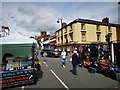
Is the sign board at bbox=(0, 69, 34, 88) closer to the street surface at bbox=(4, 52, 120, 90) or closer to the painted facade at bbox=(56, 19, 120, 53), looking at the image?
the street surface at bbox=(4, 52, 120, 90)

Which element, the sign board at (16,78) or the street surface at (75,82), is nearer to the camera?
the street surface at (75,82)

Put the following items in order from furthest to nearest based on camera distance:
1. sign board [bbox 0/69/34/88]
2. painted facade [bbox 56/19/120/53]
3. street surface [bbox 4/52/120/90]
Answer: painted facade [bbox 56/19/120/53] → sign board [bbox 0/69/34/88] → street surface [bbox 4/52/120/90]

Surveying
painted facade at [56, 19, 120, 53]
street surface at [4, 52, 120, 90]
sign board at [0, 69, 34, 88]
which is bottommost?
street surface at [4, 52, 120, 90]

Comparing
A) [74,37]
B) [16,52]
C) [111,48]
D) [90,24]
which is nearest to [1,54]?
[16,52]

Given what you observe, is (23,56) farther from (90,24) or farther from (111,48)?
(90,24)

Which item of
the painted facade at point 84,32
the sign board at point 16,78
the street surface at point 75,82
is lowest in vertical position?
the street surface at point 75,82

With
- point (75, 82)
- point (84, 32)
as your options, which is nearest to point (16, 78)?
point (75, 82)

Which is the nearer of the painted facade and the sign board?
the sign board

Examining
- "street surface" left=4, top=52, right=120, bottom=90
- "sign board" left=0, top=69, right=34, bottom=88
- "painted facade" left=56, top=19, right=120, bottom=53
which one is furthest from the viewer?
"painted facade" left=56, top=19, right=120, bottom=53

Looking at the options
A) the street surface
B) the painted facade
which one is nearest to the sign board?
the street surface

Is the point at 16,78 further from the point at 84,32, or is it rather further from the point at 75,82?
the point at 84,32

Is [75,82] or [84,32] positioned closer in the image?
[75,82]

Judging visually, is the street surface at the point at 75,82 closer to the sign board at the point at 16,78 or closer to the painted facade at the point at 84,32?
the sign board at the point at 16,78

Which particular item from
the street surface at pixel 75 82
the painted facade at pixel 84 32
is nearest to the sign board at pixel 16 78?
the street surface at pixel 75 82
